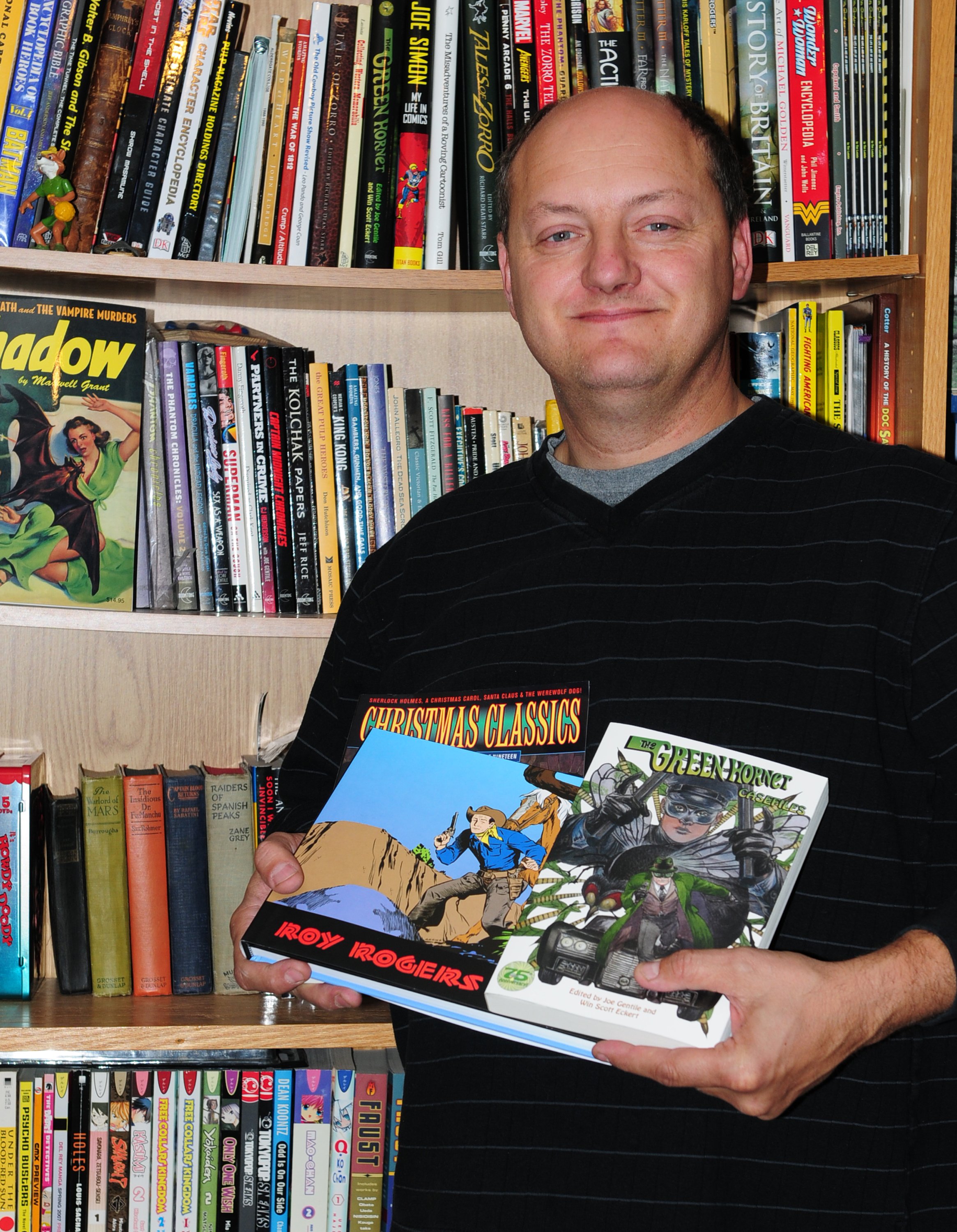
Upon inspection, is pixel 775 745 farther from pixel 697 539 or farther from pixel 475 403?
pixel 475 403

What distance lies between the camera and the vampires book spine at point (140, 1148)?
141 centimetres

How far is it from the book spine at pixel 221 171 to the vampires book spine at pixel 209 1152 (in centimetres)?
108

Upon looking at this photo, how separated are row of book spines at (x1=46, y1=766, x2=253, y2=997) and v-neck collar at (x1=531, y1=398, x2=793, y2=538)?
70 centimetres

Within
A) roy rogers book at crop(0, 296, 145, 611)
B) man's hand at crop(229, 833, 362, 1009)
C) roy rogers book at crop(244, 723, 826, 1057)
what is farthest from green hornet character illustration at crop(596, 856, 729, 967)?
roy rogers book at crop(0, 296, 145, 611)

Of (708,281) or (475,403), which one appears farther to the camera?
(475,403)

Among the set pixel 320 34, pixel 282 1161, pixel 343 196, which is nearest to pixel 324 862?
pixel 282 1161

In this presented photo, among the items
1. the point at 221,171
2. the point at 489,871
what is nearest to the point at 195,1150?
the point at 489,871

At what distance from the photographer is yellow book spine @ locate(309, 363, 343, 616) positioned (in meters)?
1.54

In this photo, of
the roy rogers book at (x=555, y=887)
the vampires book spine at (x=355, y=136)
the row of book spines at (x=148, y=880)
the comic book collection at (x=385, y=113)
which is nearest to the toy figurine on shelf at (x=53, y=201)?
the comic book collection at (x=385, y=113)

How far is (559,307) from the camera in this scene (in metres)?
1.14

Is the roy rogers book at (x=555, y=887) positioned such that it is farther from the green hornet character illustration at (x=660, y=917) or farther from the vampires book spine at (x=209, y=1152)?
the vampires book spine at (x=209, y=1152)

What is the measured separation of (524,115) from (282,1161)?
1403mm

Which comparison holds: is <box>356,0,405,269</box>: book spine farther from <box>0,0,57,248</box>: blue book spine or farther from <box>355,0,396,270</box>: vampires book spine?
<box>0,0,57,248</box>: blue book spine

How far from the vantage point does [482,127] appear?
59.2 inches
